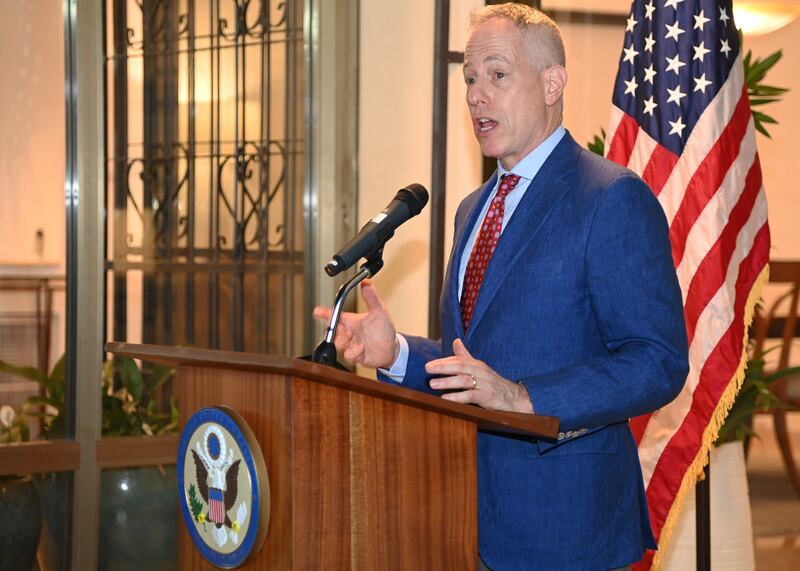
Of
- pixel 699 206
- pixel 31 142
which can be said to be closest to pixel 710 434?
pixel 699 206

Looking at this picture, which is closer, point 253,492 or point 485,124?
point 253,492

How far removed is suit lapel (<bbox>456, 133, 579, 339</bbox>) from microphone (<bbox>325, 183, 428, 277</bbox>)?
159mm

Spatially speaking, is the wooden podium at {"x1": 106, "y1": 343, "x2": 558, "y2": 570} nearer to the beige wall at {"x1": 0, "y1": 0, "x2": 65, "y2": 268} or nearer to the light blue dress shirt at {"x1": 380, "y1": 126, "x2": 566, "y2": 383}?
the light blue dress shirt at {"x1": 380, "y1": 126, "x2": 566, "y2": 383}

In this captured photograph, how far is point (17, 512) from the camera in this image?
12.5 ft

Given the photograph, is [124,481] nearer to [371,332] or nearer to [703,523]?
[703,523]

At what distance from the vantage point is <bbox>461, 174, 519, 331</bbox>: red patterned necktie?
1818mm

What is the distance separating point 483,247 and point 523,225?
0.12m

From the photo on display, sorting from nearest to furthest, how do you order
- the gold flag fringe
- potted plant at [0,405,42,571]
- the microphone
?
the microphone, the gold flag fringe, potted plant at [0,405,42,571]

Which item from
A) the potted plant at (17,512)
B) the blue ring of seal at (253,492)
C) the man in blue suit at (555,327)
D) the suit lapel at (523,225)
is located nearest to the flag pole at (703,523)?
the man in blue suit at (555,327)

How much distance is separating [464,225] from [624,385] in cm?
54

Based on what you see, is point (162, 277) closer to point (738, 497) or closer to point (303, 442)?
point (738, 497)

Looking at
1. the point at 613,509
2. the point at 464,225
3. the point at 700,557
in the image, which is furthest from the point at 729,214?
the point at 613,509

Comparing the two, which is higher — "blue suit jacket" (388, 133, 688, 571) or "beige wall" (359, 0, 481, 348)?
"beige wall" (359, 0, 481, 348)

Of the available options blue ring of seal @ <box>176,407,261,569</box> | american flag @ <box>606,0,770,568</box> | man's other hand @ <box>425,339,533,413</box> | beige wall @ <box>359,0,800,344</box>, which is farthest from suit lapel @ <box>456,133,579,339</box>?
beige wall @ <box>359,0,800,344</box>
